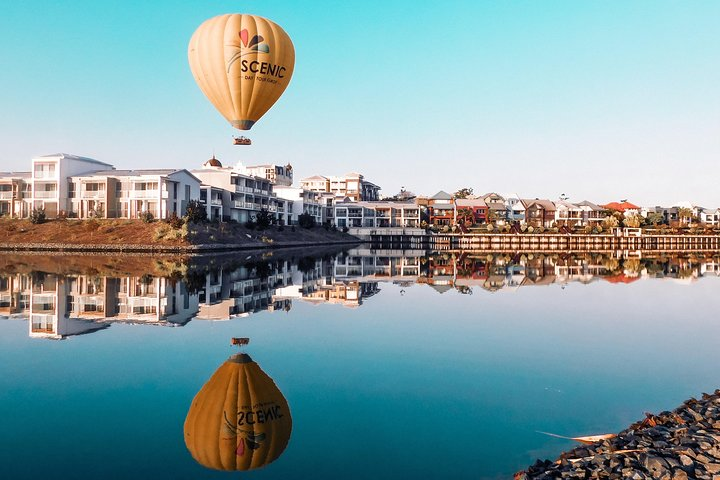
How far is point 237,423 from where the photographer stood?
795 cm

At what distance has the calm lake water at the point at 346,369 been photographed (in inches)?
290

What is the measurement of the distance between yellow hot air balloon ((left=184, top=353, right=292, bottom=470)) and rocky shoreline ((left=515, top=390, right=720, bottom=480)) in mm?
3335

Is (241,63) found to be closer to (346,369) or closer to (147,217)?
(346,369)

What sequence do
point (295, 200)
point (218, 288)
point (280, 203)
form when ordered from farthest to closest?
1. point (295, 200)
2. point (280, 203)
3. point (218, 288)

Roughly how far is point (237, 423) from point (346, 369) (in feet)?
13.4

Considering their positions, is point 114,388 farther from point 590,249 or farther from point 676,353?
point 590,249

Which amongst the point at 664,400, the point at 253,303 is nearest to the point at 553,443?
the point at 664,400

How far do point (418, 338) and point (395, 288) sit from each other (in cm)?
1350

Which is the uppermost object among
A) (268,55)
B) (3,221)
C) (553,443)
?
(268,55)

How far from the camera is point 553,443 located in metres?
7.80

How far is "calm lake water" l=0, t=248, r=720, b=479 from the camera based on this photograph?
7.36 metres

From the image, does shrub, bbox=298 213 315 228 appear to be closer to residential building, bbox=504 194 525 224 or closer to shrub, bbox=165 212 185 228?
shrub, bbox=165 212 185 228

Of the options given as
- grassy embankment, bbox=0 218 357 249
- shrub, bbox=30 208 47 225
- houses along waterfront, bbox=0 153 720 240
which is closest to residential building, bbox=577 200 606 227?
houses along waterfront, bbox=0 153 720 240

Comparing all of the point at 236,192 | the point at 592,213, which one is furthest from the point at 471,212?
the point at 236,192
